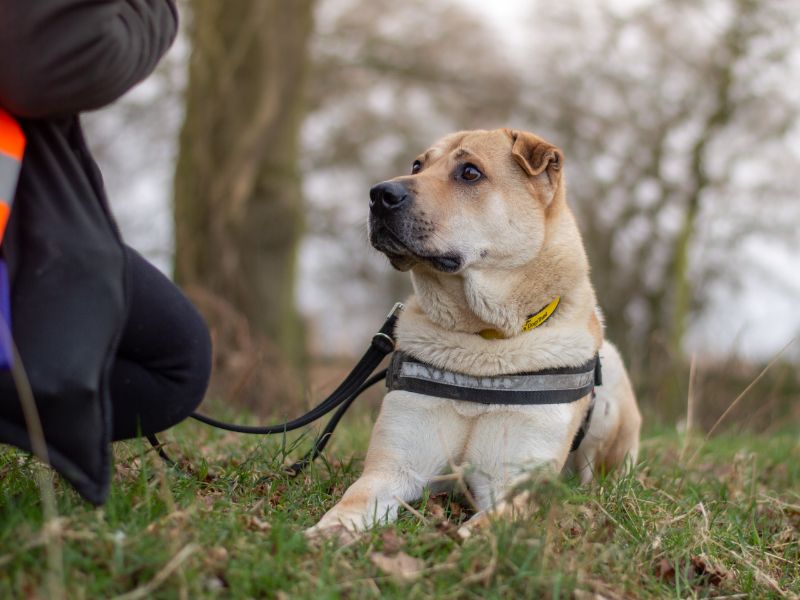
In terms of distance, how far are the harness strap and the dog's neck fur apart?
4cm

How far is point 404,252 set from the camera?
3.57 m

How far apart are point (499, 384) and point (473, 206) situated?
81cm

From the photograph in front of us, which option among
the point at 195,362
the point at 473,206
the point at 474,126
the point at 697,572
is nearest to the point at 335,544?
the point at 195,362

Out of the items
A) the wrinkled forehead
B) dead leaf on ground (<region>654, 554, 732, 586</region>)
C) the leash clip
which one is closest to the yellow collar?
the leash clip

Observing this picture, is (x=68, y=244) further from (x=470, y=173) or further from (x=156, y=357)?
(x=470, y=173)

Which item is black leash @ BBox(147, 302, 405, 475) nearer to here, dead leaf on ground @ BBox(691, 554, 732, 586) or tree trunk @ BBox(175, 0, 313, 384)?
dead leaf on ground @ BBox(691, 554, 732, 586)

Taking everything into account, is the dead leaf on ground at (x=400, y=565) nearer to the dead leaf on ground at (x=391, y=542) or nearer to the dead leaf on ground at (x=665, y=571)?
the dead leaf on ground at (x=391, y=542)

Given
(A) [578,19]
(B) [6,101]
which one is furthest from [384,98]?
(B) [6,101]

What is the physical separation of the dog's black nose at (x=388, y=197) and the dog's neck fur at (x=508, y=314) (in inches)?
13.5

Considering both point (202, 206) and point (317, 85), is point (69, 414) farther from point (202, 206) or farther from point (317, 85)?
point (317, 85)

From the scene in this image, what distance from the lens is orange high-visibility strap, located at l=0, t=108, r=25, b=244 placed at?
2.15 meters

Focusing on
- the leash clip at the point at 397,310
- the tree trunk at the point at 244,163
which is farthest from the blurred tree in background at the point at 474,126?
the leash clip at the point at 397,310

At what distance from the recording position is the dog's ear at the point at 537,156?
12.3 feet

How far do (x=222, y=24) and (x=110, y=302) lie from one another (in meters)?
7.39
